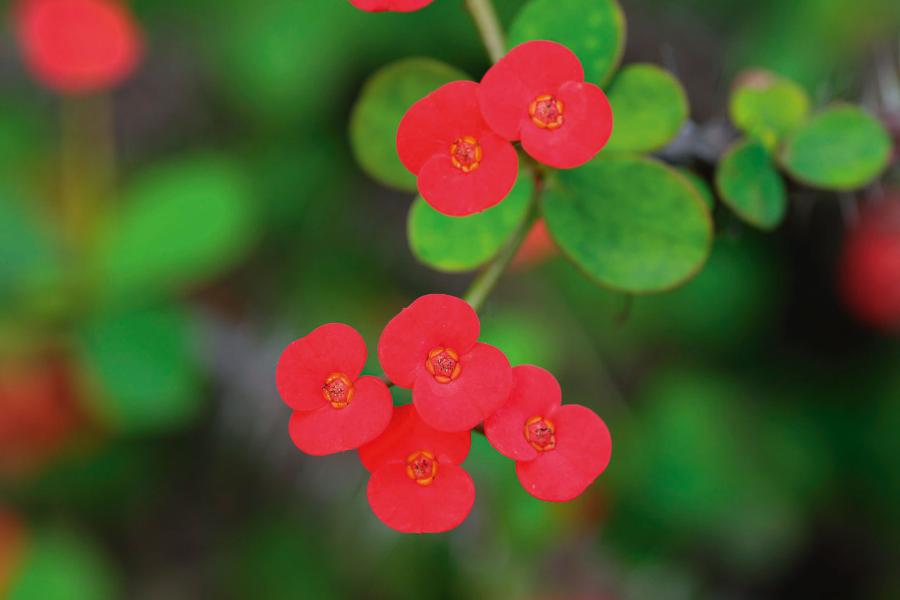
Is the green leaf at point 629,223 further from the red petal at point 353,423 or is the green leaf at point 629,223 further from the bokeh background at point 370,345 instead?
the bokeh background at point 370,345

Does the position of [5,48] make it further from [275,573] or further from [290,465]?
[275,573]

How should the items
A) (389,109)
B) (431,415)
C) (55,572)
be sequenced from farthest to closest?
1. (55,572)
2. (389,109)
3. (431,415)

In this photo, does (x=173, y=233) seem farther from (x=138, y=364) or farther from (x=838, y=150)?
(x=838, y=150)

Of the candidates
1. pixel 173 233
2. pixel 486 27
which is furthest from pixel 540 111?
pixel 173 233

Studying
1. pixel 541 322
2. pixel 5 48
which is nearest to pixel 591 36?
pixel 541 322

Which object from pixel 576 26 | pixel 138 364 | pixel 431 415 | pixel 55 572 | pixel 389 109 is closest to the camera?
pixel 431 415
